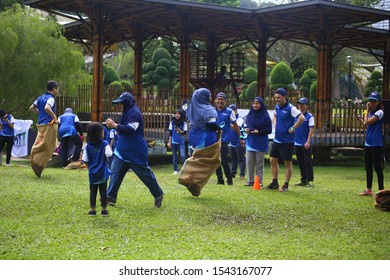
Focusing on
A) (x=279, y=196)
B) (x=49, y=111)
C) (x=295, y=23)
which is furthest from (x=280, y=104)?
(x=295, y=23)

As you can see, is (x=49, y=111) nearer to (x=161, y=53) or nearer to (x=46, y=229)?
(x=46, y=229)

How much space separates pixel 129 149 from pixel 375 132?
4.26m

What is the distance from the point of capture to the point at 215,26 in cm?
2509

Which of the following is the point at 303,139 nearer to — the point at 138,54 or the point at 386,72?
the point at 138,54

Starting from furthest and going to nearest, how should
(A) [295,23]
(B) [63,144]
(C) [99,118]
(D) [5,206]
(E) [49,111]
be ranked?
1. (A) [295,23]
2. (C) [99,118]
3. (B) [63,144]
4. (E) [49,111]
5. (D) [5,206]

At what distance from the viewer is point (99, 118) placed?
21.3 metres

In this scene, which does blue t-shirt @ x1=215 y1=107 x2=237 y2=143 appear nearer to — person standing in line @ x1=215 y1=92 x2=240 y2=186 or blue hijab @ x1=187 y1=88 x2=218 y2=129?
person standing in line @ x1=215 y1=92 x2=240 y2=186

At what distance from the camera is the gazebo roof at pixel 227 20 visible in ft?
68.5

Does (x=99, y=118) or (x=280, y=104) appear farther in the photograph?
(x=99, y=118)

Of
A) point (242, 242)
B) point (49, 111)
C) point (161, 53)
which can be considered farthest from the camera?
point (161, 53)

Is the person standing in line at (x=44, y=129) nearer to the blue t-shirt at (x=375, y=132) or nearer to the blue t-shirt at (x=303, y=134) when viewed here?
the blue t-shirt at (x=303, y=134)

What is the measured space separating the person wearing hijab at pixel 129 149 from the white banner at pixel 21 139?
10.8 metres

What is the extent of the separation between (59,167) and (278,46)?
42.8 m

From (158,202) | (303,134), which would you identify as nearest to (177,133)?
(303,134)
